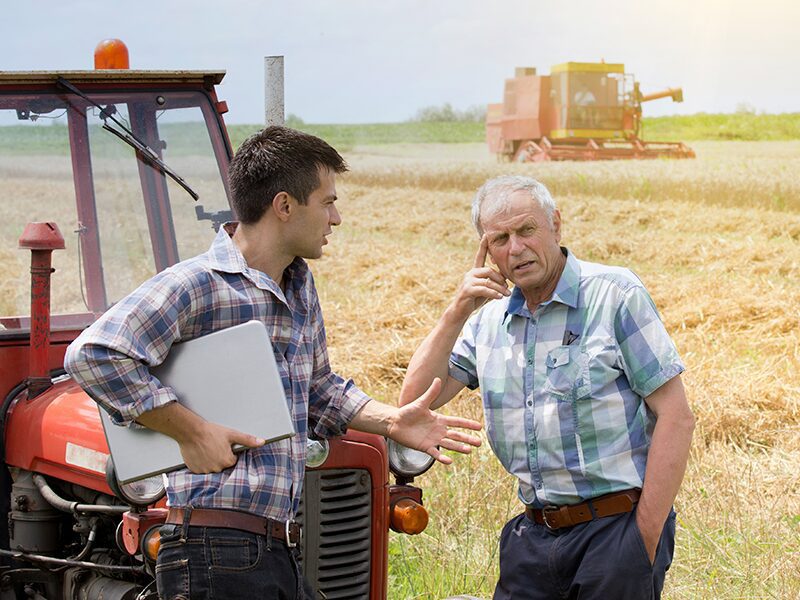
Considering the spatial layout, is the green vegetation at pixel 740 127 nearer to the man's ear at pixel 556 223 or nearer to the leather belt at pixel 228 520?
the man's ear at pixel 556 223

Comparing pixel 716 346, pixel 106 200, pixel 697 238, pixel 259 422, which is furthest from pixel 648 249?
pixel 259 422

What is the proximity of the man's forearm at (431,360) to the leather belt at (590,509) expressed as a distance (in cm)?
51

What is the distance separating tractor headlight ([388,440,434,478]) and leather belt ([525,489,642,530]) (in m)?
0.70

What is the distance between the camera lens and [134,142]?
419cm

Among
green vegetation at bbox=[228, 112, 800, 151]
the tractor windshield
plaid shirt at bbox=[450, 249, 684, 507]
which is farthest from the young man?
green vegetation at bbox=[228, 112, 800, 151]

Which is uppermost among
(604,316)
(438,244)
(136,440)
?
(604,316)

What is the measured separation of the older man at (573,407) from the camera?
300 centimetres

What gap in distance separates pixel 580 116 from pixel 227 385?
71.6 ft

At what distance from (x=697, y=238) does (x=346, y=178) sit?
11.5 meters

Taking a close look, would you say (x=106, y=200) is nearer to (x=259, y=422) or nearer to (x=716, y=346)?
(x=259, y=422)

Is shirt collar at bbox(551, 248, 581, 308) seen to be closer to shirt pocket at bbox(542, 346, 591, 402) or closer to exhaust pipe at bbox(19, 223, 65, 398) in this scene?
shirt pocket at bbox(542, 346, 591, 402)

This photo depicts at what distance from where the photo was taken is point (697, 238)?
14078 mm

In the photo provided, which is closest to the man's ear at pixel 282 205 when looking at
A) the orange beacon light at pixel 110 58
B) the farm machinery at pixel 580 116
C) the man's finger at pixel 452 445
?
the man's finger at pixel 452 445

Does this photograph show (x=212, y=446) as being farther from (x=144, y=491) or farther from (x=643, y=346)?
(x=643, y=346)
